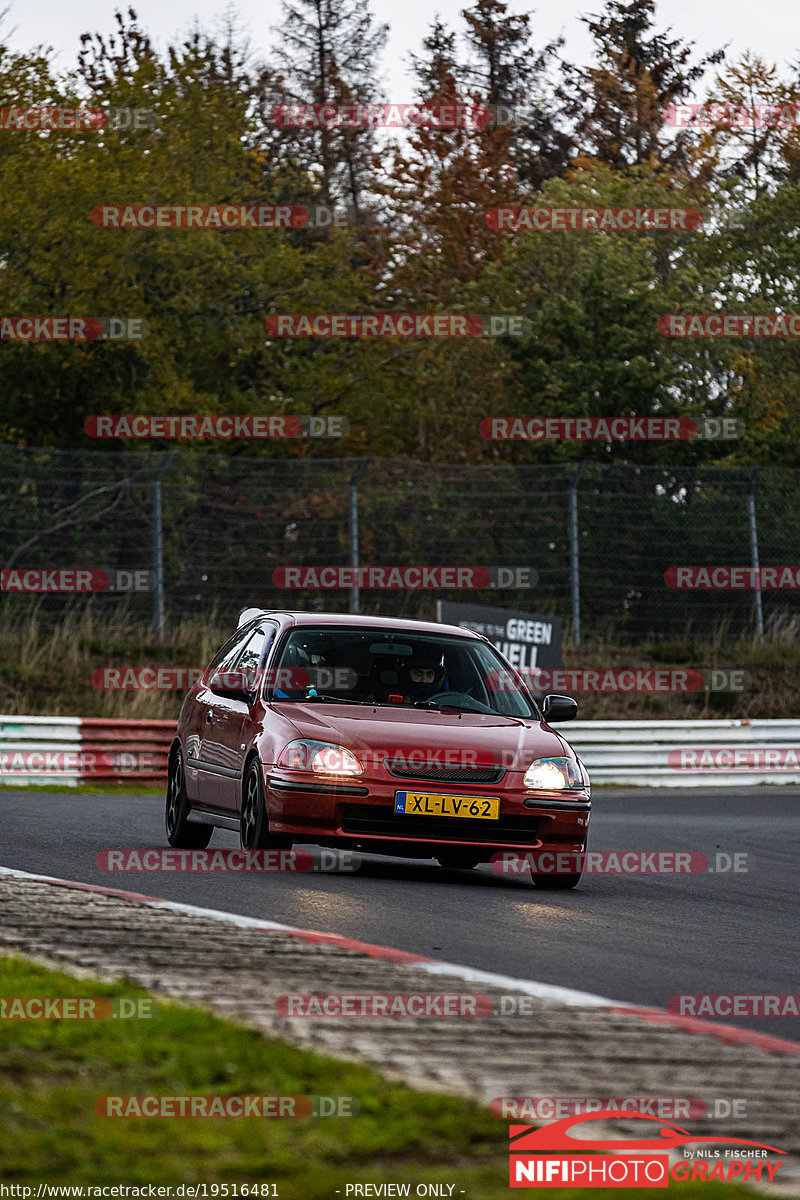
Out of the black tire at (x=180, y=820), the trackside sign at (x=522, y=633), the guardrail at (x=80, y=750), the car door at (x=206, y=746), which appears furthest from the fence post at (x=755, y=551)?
the black tire at (x=180, y=820)

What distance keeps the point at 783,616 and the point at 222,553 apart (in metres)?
7.90

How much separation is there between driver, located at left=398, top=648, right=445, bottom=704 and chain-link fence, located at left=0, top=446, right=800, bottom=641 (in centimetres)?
1228

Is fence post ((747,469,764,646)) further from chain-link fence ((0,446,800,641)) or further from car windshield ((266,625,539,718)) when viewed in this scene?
car windshield ((266,625,539,718))

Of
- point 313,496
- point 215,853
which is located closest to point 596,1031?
point 215,853

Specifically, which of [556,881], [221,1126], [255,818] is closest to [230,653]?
[255,818]

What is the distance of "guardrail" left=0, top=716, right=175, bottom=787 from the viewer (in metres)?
20.3

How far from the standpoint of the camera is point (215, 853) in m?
11.8

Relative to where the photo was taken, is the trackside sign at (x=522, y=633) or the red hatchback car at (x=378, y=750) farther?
the trackside sign at (x=522, y=633)

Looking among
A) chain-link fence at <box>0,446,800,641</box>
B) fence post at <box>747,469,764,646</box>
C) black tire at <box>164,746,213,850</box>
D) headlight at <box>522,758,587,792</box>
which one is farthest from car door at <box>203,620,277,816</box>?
fence post at <box>747,469,764,646</box>

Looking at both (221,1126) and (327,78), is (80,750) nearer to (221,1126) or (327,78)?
(221,1126)

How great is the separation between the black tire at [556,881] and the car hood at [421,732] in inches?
27.6

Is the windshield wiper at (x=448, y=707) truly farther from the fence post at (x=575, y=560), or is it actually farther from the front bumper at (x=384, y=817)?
the fence post at (x=575, y=560)

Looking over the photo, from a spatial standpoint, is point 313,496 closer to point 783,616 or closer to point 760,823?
point 783,616

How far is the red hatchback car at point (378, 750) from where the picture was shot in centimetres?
1049
